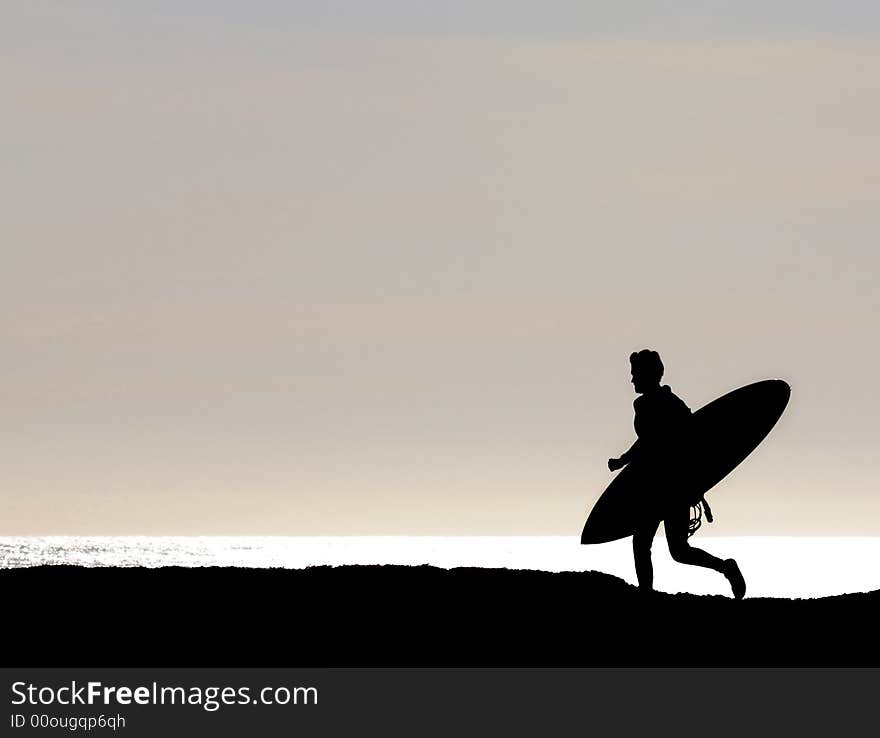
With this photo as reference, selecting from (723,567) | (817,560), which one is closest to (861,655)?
(723,567)

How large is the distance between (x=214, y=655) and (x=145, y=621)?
1.35 m

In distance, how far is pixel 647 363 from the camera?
19047 mm

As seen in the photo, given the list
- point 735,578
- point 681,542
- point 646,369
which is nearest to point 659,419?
point 646,369

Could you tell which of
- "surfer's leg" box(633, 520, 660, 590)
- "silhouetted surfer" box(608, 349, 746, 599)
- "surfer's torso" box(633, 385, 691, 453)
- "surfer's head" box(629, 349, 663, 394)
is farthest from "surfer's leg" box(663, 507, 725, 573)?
"surfer's head" box(629, 349, 663, 394)

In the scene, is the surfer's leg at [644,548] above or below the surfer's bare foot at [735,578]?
above

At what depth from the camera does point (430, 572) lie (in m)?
19.0

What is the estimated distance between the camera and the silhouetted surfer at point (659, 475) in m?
18.9

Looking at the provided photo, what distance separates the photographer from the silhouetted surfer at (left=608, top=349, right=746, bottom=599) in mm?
18922

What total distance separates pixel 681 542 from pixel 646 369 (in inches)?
77.5

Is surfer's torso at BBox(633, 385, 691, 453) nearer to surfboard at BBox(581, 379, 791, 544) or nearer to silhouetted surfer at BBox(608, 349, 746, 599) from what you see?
silhouetted surfer at BBox(608, 349, 746, 599)

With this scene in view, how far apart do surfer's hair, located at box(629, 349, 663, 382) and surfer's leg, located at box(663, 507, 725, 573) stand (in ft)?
5.07

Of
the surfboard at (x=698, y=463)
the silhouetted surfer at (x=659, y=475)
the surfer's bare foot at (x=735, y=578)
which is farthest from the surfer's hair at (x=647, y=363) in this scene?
the surfer's bare foot at (x=735, y=578)

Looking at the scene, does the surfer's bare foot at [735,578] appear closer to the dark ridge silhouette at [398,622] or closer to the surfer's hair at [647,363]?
the dark ridge silhouette at [398,622]
